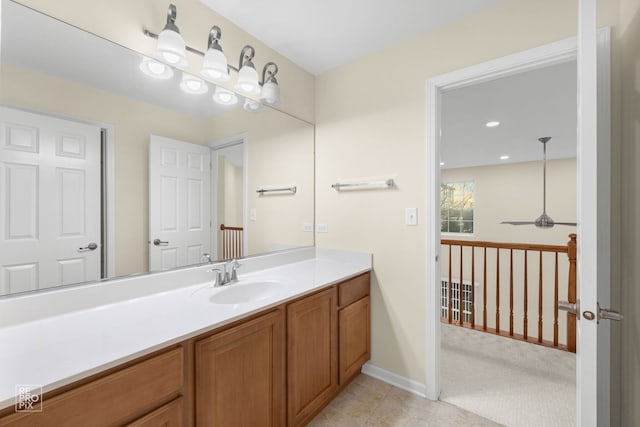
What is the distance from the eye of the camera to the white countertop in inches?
27.9

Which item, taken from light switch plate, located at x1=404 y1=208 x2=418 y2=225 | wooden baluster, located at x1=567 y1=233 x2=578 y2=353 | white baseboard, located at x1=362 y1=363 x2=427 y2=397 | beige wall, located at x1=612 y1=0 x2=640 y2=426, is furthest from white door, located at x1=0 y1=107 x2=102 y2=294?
wooden baluster, located at x1=567 y1=233 x2=578 y2=353

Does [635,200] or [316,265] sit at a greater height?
[635,200]

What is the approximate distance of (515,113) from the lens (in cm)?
280

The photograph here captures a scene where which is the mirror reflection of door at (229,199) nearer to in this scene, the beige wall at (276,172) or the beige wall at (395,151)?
the beige wall at (276,172)

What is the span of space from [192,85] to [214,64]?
18cm

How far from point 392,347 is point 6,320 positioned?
1977mm

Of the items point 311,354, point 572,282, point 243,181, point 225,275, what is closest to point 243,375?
point 311,354

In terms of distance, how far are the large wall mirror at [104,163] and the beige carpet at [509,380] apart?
1.77 metres

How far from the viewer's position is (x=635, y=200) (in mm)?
1053

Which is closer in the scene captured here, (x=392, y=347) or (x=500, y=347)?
(x=392, y=347)

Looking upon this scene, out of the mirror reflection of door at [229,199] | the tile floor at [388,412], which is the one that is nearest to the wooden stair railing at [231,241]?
the mirror reflection of door at [229,199]

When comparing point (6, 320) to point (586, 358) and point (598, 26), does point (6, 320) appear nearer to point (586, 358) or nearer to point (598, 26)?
point (586, 358)

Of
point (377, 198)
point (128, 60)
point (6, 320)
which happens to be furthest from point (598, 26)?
point (6, 320)

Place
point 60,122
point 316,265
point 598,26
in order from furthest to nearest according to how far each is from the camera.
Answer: point 316,265, point 598,26, point 60,122
